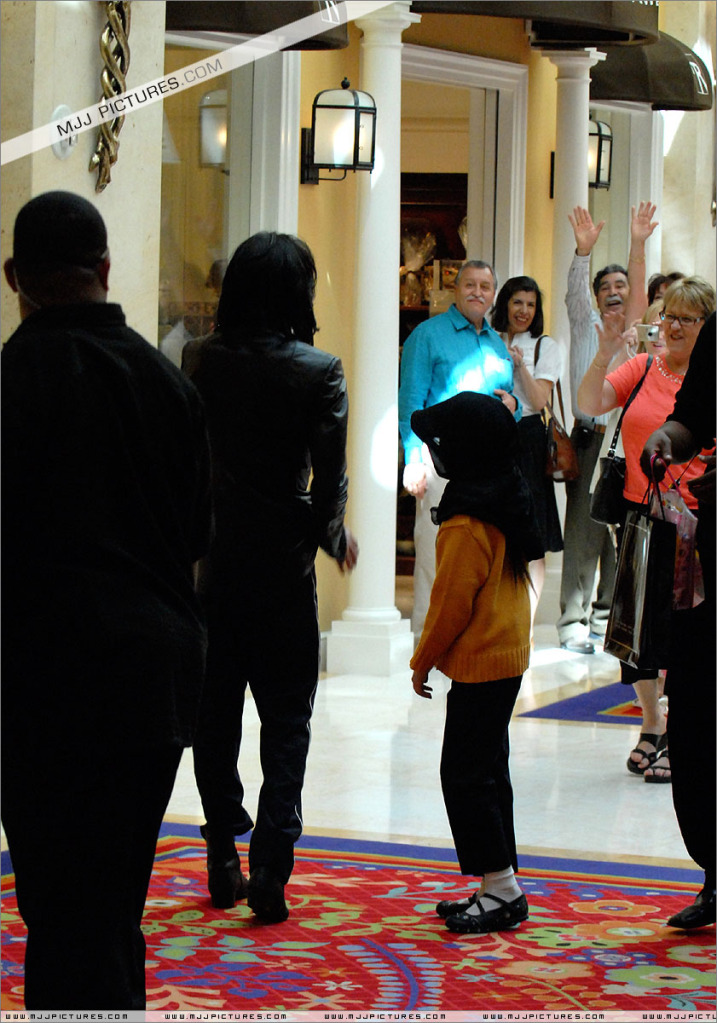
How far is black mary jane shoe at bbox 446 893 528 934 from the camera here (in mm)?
4355

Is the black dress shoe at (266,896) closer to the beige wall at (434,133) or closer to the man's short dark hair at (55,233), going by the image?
the man's short dark hair at (55,233)

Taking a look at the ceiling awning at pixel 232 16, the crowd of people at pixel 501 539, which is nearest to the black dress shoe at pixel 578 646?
the crowd of people at pixel 501 539

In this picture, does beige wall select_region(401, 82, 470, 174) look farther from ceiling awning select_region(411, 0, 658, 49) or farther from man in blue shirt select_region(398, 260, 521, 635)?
man in blue shirt select_region(398, 260, 521, 635)

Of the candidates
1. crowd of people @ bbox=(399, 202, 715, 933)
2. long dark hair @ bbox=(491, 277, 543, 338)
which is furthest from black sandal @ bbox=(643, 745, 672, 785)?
long dark hair @ bbox=(491, 277, 543, 338)

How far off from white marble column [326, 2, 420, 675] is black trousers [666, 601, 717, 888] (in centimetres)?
463

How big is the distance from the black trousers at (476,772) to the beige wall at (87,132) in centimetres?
182

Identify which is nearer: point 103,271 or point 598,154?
point 103,271

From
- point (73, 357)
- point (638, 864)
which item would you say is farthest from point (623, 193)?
point (73, 357)

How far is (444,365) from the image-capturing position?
8.12 m

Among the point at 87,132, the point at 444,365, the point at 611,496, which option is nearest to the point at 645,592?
the point at 611,496

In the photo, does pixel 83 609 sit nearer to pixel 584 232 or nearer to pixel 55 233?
pixel 55 233

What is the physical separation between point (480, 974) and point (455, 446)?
1295 mm

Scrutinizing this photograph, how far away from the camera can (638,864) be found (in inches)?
203

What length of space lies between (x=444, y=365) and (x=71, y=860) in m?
5.61
